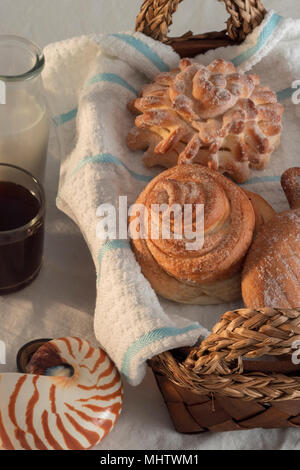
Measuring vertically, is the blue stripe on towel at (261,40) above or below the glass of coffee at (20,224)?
above

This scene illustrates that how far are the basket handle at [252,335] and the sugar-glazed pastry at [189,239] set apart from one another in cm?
16

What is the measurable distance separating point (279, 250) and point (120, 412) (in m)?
0.34

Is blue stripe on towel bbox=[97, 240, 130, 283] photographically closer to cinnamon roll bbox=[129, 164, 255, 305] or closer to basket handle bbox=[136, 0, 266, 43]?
cinnamon roll bbox=[129, 164, 255, 305]

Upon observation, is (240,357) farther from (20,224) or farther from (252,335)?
(20,224)

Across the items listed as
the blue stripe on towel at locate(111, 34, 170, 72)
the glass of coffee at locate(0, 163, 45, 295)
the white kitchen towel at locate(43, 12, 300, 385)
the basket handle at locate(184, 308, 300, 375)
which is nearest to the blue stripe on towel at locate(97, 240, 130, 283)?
the white kitchen towel at locate(43, 12, 300, 385)

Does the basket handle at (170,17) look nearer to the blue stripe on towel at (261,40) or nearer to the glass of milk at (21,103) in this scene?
the blue stripe on towel at (261,40)

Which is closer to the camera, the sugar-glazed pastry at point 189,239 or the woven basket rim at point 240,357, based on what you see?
the woven basket rim at point 240,357

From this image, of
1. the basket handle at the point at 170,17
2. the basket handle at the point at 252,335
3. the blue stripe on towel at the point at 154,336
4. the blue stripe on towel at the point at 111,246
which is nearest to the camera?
the basket handle at the point at 252,335

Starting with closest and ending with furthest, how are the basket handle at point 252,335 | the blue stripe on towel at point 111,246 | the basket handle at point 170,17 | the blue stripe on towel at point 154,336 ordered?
the basket handle at point 252,335
the blue stripe on towel at point 154,336
the blue stripe on towel at point 111,246
the basket handle at point 170,17

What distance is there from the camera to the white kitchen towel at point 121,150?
41.6 inches

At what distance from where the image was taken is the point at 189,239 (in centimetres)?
107

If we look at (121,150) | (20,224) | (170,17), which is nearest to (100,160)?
(121,150)

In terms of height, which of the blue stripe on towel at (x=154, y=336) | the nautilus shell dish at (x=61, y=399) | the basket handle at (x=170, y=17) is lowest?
the nautilus shell dish at (x=61, y=399)

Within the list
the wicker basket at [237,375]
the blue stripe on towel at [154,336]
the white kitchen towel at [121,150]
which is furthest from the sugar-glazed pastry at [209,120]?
the blue stripe on towel at [154,336]
